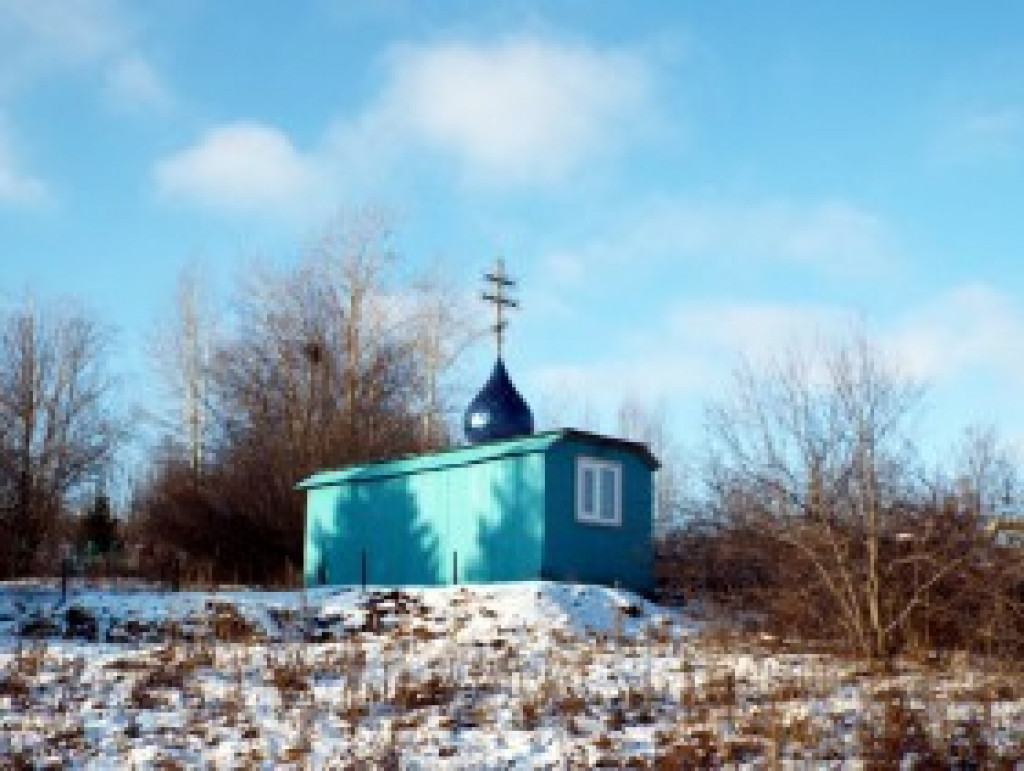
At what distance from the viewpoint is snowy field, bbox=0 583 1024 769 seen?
7.59m

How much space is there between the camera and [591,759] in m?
7.42

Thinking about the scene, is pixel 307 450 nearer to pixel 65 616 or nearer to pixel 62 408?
pixel 62 408

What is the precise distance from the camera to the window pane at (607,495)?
18.2m

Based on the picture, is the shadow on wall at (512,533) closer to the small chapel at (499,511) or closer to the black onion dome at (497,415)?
the small chapel at (499,511)

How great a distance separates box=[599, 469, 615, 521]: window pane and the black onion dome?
A: 2.69 metres

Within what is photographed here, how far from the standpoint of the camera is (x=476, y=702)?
9070 millimetres

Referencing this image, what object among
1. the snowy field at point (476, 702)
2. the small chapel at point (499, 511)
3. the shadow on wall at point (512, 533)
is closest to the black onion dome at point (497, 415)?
the small chapel at point (499, 511)

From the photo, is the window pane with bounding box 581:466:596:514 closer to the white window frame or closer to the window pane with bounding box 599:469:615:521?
the white window frame

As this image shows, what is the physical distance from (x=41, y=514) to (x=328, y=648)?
22.8 metres

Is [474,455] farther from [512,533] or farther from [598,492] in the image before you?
[598,492]

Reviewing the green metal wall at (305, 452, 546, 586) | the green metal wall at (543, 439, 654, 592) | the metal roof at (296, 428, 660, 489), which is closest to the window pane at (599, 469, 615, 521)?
the green metal wall at (543, 439, 654, 592)

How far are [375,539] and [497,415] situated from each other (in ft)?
10.1

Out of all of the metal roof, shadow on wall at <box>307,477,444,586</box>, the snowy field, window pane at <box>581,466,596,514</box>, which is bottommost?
the snowy field

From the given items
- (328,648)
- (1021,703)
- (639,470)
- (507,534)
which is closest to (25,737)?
(328,648)
